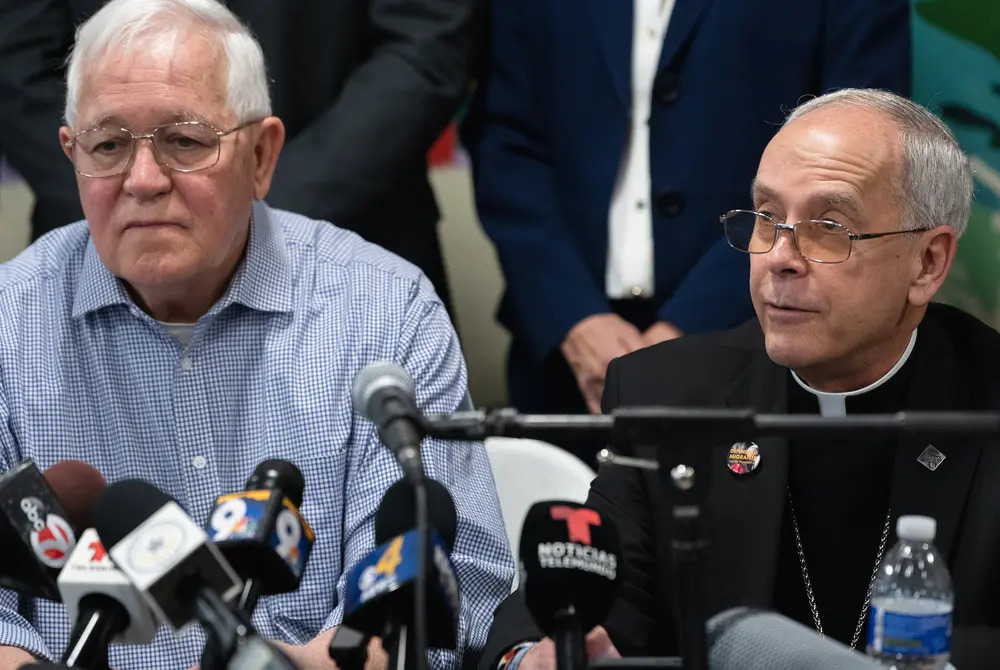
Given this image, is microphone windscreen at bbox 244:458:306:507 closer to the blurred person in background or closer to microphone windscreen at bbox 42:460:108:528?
microphone windscreen at bbox 42:460:108:528

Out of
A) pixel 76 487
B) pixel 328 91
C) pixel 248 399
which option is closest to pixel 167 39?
pixel 248 399

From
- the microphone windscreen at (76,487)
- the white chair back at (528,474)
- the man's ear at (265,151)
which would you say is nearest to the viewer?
the microphone windscreen at (76,487)

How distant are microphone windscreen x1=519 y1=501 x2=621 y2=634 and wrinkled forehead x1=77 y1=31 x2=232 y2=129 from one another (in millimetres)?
1419

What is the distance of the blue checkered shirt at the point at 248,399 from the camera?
276 cm

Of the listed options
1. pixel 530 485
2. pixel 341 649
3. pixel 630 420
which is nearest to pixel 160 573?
pixel 341 649

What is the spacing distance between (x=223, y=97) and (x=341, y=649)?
152cm

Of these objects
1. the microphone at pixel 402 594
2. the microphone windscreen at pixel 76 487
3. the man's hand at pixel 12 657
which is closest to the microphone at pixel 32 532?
the microphone windscreen at pixel 76 487

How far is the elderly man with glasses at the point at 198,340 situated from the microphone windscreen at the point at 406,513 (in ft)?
2.84

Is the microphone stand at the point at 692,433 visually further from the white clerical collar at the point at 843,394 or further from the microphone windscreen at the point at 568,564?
the white clerical collar at the point at 843,394

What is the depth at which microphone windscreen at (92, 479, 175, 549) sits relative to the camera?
1770 millimetres

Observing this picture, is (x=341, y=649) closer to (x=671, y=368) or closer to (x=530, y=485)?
(x=671, y=368)

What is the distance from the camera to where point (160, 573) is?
160 cm

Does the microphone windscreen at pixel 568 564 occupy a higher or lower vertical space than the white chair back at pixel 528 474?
higher

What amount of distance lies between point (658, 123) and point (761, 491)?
130cm
